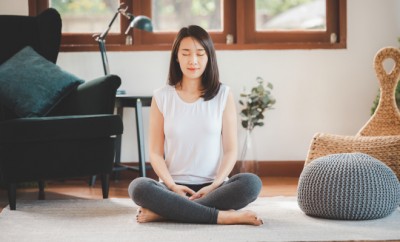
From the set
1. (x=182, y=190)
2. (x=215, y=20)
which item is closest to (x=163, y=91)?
(x=182, y=190)

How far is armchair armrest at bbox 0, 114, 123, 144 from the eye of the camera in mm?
2943

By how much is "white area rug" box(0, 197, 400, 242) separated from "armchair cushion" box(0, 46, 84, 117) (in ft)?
1.94

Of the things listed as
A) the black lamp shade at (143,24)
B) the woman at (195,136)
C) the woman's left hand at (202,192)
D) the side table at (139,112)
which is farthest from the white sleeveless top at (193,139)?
the black lamp shade at (143,24)

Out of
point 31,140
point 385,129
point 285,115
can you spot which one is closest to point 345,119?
point 285,115

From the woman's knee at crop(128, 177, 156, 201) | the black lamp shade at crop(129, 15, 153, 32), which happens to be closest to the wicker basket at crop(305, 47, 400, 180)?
the woman's knee at crop(128, 177, 156, 201)

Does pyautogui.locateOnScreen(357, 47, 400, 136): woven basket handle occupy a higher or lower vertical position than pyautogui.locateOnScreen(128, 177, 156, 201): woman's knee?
higher

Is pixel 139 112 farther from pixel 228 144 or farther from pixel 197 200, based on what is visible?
pixel 197 200

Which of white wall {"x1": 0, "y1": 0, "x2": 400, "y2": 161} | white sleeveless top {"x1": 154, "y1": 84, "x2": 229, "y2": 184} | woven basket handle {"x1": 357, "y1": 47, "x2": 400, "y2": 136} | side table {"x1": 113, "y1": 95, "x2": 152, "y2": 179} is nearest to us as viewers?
white sleeveless top {"x1": 154, "y1": 84, "x2": 229, "y2": 184}

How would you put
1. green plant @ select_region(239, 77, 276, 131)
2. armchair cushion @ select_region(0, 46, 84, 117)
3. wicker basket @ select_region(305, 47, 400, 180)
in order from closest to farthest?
1. wicker basket @ select_region(305, 47, 400, 180)
2. armchair cushion @ select_region(0, 46, 84, 117)
3. green plant @ select_region(239, 77, 276, 131)

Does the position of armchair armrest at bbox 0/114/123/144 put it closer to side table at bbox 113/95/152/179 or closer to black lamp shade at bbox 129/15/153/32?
side table at bbox 113/95/152/179

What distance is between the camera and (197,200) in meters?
2.52

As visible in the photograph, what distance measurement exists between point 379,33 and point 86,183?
1.95m

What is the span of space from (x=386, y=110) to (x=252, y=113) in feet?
2.90

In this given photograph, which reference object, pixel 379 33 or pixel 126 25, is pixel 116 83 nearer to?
pixel 126 25
